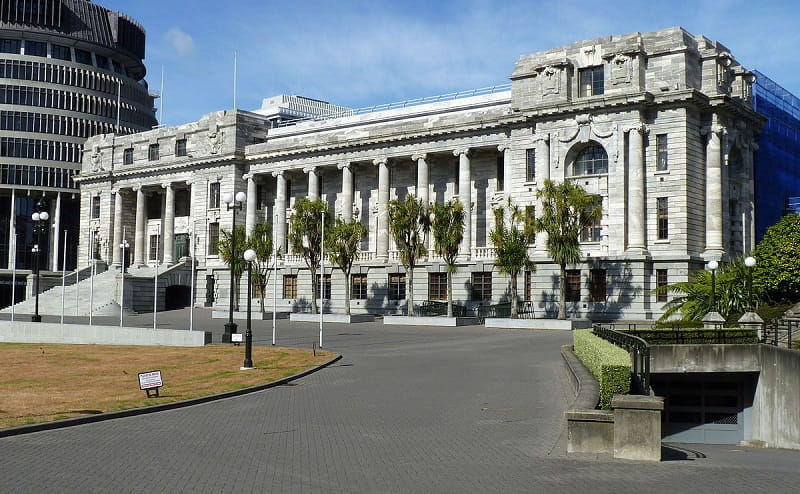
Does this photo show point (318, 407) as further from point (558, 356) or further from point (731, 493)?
point (558, 356)

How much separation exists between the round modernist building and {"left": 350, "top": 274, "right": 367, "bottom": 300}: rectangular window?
165ft

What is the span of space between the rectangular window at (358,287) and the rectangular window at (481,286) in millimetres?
11710

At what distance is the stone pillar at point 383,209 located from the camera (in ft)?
248

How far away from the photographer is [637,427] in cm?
1639

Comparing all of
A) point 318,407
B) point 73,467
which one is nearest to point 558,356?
point 318,407

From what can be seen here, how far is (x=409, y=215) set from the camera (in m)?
63.1

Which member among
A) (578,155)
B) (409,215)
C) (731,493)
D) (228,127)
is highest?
(228,127)

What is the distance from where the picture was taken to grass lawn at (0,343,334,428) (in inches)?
868

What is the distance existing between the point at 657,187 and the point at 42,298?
57052 millimetres

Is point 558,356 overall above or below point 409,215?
below

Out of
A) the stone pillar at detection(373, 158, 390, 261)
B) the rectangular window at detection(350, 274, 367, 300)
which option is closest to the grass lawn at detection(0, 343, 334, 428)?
the rectangular window at detection(350, 274, 367, 300)

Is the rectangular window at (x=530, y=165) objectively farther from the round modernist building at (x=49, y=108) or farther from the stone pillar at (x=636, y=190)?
the round modernist building at (x=49, y=108)

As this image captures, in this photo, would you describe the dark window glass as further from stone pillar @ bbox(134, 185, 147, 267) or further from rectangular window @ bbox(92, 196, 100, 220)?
stone pillar @ bbox(134, 185, 147, 267)

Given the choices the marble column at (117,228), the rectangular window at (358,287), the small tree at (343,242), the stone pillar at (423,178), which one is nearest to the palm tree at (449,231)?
the small tree at (343,242)
